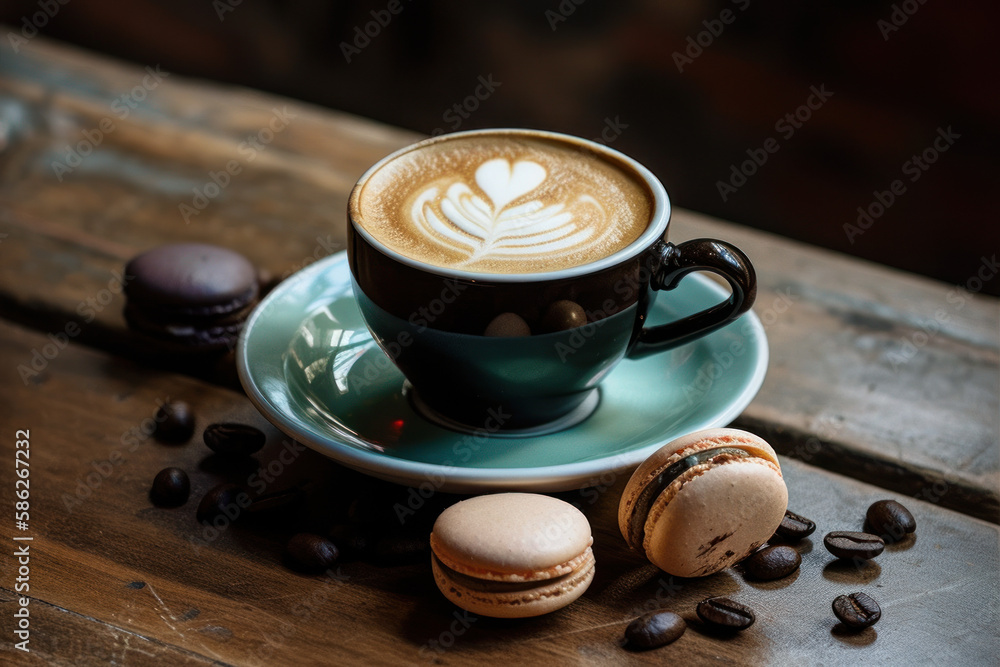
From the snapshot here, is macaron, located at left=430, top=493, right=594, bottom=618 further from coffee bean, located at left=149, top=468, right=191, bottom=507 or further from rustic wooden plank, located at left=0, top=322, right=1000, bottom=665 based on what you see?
coffee bean, located at left=149, top=468, right=191, bottom=507

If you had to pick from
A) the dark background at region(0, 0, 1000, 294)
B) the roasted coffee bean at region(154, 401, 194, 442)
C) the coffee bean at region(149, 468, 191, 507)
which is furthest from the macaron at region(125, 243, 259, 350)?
the dark background at region(0, 0, 1000, 294)

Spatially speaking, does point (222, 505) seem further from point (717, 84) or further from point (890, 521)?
point (717, 84)

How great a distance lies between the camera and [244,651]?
0.75 meters

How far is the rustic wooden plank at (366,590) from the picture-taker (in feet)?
2.50

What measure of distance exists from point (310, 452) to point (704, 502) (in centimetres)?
42

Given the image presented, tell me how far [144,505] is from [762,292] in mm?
840

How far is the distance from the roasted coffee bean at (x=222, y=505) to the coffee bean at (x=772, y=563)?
0.47 metres

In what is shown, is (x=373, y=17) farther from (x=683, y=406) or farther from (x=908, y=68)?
(x=683, y=406)

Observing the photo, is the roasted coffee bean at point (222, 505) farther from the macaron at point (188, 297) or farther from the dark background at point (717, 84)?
the dark background at point (717, 84)

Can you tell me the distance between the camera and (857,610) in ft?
2.59

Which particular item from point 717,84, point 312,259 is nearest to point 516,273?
point 312,259

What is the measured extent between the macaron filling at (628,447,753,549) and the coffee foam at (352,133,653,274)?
0.69 feet

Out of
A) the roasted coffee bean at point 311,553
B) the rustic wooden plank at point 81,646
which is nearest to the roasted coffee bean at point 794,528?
the roasted coffee bean at point 311,553

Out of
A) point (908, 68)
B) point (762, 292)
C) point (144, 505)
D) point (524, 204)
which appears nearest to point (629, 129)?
point (908, 68)
